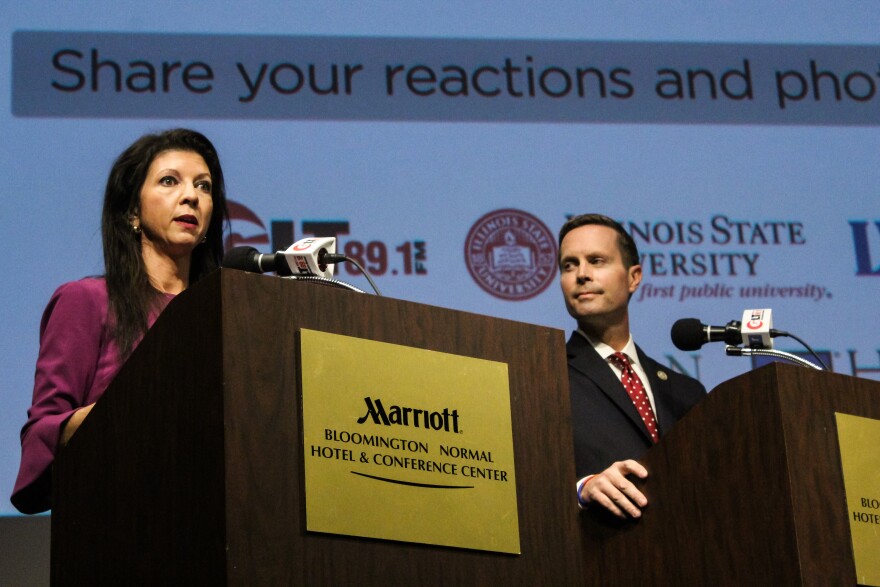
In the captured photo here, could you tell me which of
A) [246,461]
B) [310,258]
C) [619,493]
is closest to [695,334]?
[619,493]

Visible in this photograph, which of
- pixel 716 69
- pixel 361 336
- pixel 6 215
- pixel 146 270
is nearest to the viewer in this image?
pixel 361 336

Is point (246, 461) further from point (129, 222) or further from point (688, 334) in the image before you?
point (688, 334)

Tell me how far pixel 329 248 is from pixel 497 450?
43 cm

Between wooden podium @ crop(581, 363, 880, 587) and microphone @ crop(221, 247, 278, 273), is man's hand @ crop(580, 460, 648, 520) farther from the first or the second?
microphone @ crop(221, 247, 278, 273)

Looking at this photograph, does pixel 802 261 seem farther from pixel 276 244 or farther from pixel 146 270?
pixel 146 270

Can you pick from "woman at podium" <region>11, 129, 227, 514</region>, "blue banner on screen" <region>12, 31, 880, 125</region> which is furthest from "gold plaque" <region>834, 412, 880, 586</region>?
"blue banner on screen" <region>12, 31, 880, 125</region>

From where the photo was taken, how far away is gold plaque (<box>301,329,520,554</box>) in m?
1.79

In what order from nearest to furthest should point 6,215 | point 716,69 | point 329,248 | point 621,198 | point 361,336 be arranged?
1. point 361,336
2. point 329,248
3. point 6,215
4. point 621,198
5. point 716,69

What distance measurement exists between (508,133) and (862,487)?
82.4 inches

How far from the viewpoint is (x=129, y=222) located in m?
2.64

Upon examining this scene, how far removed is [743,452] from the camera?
2266 mm

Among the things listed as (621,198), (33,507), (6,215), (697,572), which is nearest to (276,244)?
(6,215)

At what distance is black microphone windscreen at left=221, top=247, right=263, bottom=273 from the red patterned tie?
1.28 metres

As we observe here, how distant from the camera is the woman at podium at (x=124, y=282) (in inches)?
89.1
